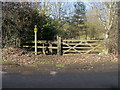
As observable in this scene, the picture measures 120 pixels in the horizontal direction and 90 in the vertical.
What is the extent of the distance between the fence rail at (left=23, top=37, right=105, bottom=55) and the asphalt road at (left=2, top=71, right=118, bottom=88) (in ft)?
17.2

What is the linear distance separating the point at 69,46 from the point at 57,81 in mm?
6269

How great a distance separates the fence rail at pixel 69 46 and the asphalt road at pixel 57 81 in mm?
5243

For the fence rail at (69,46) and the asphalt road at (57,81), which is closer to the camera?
the asphalt road at (57,81)

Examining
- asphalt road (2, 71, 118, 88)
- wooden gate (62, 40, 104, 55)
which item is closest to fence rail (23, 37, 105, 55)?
wooden gate (62, 40, 104, 55)

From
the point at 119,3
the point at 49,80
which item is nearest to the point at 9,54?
the point at 49,80

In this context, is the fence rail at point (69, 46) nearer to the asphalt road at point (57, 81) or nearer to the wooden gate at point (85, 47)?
the wooden gate at point (85, 47)

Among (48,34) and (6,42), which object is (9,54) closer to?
(6,42)

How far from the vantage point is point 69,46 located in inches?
441

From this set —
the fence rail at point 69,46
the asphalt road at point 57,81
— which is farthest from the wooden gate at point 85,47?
the asphalt road at point 57,81

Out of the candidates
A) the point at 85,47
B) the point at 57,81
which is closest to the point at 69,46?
the point at 85,47

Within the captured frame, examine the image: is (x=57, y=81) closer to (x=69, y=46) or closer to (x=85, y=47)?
(x=69, y=46)

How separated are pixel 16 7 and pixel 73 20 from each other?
1214 centimetres

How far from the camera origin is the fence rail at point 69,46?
36.2 feet

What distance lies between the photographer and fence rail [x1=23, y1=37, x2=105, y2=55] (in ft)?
36.2
